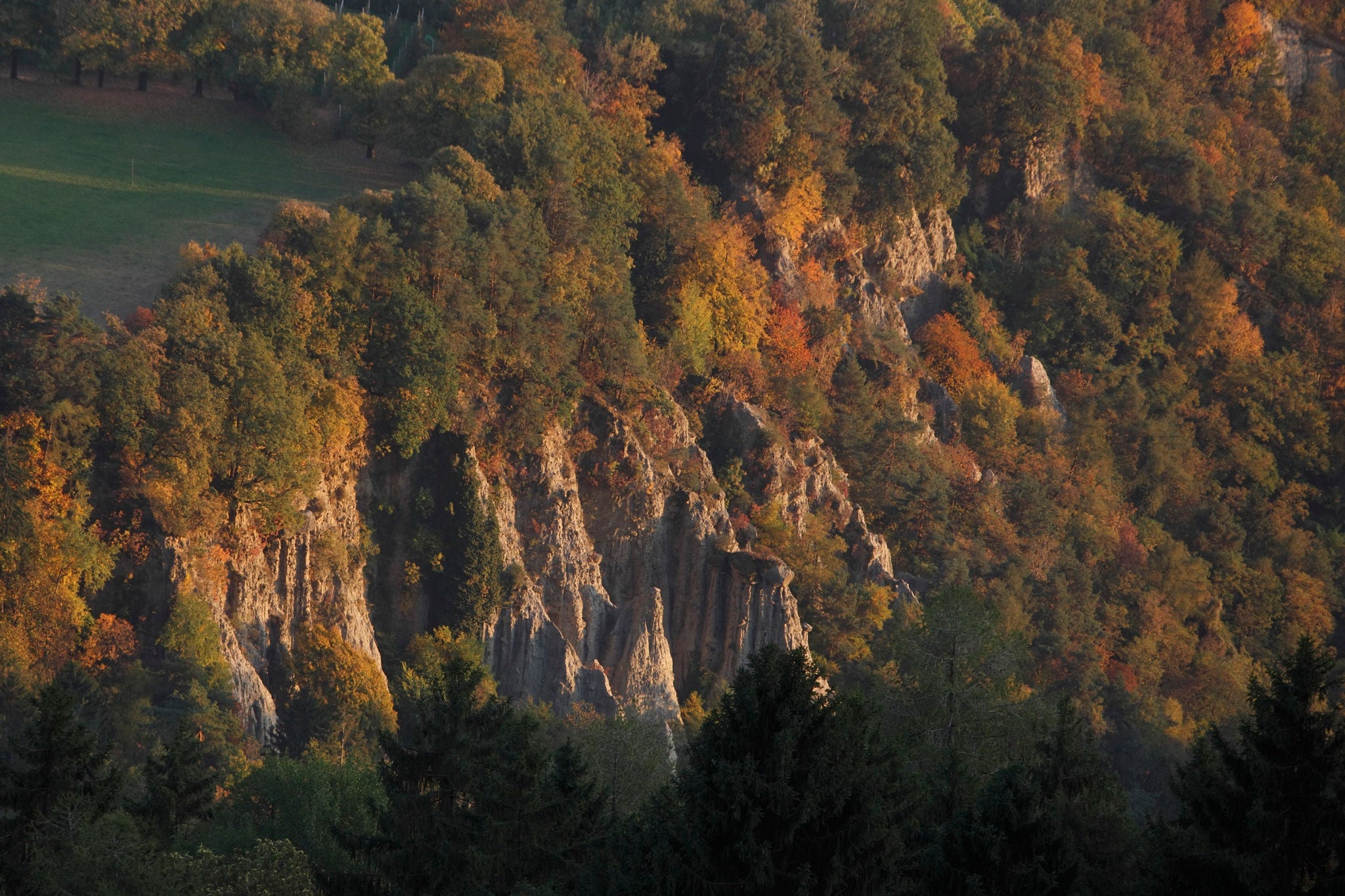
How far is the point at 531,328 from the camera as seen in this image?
5184 centimetres

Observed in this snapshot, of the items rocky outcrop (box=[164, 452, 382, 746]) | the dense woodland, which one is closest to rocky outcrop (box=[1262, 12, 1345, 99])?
the dense woodland

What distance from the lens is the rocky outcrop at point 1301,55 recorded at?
93.5 meters

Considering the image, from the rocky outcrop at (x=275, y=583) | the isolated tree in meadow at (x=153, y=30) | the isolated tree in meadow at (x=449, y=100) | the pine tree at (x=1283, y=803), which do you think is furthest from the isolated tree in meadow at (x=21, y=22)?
the pine tree at (x=1283, y=803)

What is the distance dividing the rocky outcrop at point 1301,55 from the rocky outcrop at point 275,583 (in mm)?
66489

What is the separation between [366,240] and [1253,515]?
4617cm

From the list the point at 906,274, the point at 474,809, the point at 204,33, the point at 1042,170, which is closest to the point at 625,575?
the point at 906,274

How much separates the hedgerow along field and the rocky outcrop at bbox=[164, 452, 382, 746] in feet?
27.0

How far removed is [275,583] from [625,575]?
1270cm

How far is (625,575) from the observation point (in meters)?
54.5

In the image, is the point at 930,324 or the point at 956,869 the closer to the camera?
the point at 956,869

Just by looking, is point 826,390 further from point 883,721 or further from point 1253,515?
point 883,721

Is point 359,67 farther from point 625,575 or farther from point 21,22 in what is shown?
point 625,575

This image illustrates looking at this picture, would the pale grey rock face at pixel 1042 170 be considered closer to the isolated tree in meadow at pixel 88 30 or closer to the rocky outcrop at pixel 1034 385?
the rocky outcrop at pixel 1034 385

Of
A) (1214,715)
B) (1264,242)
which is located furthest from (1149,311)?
(1214,715)
